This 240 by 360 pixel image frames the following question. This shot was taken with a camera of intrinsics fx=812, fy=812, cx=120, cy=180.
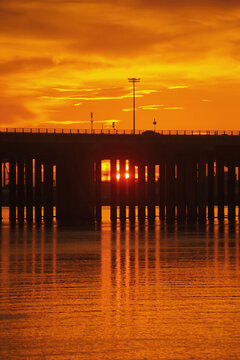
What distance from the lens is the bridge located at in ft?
367

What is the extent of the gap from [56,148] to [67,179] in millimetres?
4688

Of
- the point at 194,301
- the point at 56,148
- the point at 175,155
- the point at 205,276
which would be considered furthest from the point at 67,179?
the point at 194,301

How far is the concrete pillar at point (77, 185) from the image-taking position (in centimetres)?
11269

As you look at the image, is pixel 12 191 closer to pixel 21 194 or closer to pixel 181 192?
pixel 21 194

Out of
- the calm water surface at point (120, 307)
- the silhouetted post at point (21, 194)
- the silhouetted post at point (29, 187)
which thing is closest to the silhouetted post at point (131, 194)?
the silhouetted post at point (29, 187)

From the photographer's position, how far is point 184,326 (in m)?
19.4

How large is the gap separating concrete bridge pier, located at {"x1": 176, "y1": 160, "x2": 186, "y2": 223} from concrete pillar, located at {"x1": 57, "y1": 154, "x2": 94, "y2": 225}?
44.4 ft

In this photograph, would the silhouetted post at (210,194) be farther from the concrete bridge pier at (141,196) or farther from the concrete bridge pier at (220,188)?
the concrete bridge pier at (141,196)

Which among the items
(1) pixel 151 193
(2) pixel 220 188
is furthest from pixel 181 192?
(1) pixel 151 193

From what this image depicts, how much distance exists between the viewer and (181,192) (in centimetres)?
12338

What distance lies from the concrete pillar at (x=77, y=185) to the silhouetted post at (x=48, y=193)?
79.3 inches

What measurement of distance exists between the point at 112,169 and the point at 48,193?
42.4 ft

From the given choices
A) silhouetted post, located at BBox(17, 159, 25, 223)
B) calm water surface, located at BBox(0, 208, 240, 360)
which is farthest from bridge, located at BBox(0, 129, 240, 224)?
calm water surface, located at BBox(0, 208, 240, 360)

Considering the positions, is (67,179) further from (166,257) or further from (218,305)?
(218,305)
